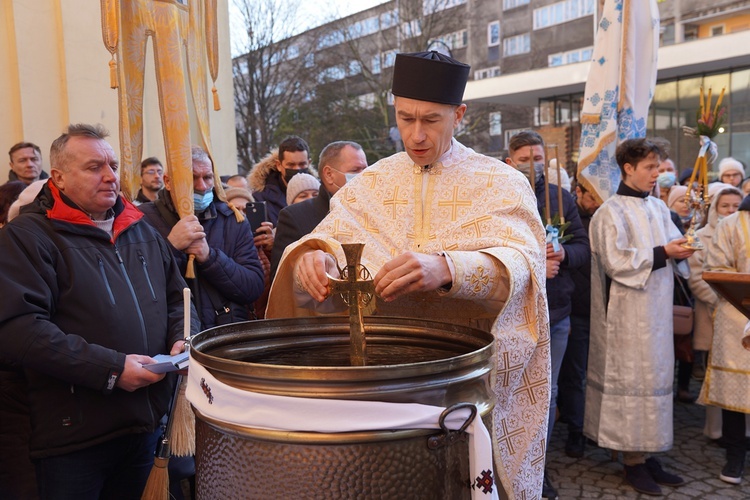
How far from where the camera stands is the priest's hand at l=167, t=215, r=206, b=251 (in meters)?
3.45

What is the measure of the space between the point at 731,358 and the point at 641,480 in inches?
40.8

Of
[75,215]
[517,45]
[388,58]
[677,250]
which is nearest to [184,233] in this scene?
[75,215]

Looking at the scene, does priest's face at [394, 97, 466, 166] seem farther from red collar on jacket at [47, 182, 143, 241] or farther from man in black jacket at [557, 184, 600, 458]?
man in black jacket at [557, 184, 600, 458]

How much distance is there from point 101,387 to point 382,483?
1.49 m

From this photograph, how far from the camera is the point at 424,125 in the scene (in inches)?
88.0

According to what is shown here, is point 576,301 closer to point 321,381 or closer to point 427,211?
point 427,211

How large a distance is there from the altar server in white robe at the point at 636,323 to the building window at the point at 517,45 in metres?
30.4

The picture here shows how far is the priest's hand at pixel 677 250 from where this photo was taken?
443 centimetres

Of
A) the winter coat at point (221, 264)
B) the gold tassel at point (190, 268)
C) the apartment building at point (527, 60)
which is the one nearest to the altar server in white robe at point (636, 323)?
the winter coat at point (221, 264)

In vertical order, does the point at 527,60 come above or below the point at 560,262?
above

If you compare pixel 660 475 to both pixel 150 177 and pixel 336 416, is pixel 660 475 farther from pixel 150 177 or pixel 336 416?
pixel 150 177

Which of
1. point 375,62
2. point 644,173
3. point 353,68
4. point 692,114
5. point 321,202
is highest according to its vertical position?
point 375,62

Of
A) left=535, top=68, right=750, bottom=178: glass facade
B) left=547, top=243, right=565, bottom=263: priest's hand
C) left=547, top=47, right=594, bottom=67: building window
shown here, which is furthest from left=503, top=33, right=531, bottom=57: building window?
left=547, top=243, right=565, bottom=263: priest's hand

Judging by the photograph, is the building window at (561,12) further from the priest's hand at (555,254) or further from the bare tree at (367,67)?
the priest's hand at (555,254)
